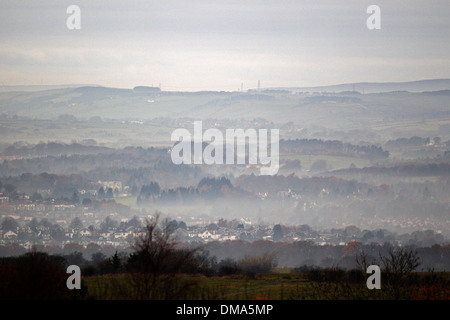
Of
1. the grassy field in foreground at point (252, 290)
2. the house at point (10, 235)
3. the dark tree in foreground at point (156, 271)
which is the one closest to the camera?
the dark tree in foreground at point (156, 271)

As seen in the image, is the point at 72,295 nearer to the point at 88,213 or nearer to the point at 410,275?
the point at 410,275

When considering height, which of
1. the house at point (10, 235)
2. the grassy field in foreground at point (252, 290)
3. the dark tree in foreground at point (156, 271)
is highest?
the dark tree in foreground at point (156, 271)

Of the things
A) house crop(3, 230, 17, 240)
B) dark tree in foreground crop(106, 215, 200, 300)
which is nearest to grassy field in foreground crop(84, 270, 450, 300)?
dark tree in foreground crop(106, 215, 200, 300)

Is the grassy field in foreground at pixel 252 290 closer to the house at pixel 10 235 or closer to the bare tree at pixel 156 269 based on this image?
the bare tree at pixel 156 269

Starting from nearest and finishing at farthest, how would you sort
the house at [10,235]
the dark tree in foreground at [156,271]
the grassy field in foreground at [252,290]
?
1. the dark tree in foreground at [156,271]
2. the grassy field in foreground at [252,290]
3. the house at [10,235]

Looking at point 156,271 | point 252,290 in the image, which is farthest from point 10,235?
point 156,271

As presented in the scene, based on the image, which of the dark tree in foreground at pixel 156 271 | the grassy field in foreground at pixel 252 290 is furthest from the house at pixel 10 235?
the dark tree in foreground at pixel 156 271

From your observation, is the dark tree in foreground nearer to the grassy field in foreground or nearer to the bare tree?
the bare tree

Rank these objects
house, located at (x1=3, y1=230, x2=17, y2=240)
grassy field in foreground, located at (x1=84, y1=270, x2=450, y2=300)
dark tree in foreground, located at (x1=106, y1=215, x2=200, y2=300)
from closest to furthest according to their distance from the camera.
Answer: dark tree in foreground, located at (x1=106, y1=215, x2=200, y2=300)
grassy field in foreground, located at (x1=84, y1=270, x2=450, y2=300)
house, located at (x1=3, y1=230, x2=17, y2=240)

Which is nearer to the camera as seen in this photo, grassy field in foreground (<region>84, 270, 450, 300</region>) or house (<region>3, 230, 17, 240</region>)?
grassy field in foreground (<region>84, 270, 450, 300</region>)

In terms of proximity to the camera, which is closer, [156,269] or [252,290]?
[156,269]

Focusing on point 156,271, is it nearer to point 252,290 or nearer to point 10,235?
point 252,290
